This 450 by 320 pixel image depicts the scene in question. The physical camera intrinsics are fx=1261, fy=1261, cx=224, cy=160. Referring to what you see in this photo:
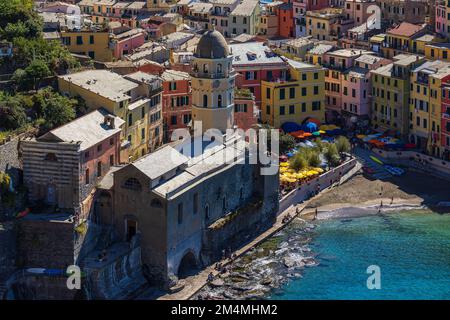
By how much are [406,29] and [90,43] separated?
1272 inches

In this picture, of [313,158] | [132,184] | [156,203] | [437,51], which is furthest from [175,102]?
[437,51]

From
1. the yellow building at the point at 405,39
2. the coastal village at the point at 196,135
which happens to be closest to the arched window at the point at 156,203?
the coastal village at the point at 196,135

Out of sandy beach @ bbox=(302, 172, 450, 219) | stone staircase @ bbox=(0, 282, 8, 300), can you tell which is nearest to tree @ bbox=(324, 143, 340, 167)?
sandy beach @ bbox=(302, 172, 450, 219)

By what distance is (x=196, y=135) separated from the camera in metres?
95.3

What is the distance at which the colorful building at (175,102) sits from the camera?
348ft

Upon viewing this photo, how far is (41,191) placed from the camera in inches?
3243

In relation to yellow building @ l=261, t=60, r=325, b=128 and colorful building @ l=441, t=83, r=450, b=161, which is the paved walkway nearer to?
colorful building @ l=441, t=83, r=450, b=161

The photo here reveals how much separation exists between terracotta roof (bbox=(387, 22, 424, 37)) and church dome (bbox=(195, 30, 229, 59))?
32220mm

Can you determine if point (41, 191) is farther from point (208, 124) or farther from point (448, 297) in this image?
point (448, 297)

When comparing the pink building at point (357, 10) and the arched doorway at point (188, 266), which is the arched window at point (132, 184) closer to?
the arched doorway at point (188, 266)

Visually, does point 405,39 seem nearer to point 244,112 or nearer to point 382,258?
point 244,112

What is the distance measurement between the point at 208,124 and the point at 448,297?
23529mm

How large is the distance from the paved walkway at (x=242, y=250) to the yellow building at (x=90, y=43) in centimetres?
2377
